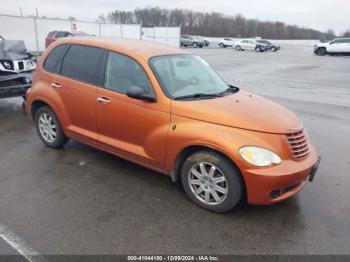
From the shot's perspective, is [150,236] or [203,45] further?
[203,45]

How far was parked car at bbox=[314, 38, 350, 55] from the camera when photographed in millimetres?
34406

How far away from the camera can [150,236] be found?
323 centimetres

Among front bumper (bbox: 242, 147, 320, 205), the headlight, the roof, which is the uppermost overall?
the roof

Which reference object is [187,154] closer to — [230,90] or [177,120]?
[177,120]

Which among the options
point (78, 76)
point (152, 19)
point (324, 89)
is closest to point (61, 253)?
point (78, 76)

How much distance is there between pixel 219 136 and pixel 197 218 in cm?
91

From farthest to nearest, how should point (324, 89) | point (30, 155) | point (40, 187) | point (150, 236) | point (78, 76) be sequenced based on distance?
point (324, 89), point (30, 155), point (78, 76), point (40, 187), point (150, 236)

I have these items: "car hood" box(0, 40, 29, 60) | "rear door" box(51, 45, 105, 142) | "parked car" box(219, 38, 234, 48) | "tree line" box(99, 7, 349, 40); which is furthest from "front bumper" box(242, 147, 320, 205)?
"tree line" box(99, 7, 349, 40)

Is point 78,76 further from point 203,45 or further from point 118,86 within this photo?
point 203,45

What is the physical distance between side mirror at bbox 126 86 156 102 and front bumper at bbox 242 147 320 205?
139 centimetres

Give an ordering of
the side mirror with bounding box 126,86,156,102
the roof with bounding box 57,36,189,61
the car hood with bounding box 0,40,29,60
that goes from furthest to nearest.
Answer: the car hood with bounding box 0,40,29,60 → the roof with bounding box 57,36,189,61 → the side mirror with bounding box 126,86,156,102

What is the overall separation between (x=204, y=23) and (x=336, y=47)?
7266 centimetres

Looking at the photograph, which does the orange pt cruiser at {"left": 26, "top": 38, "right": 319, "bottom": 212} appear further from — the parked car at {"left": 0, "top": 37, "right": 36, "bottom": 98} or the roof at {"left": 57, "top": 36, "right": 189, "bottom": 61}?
the parked car at {"left": 0, "top": 37, "right": 36, "bottom": 98}

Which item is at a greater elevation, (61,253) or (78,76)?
(78,76)
